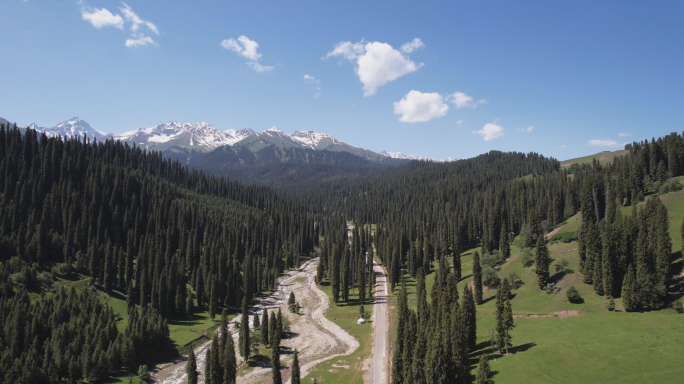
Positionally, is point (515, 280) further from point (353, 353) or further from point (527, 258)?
point (353, 353)

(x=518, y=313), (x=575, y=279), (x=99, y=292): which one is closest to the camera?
(x=518, y=313)

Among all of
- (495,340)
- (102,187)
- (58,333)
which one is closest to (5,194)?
(102,187)

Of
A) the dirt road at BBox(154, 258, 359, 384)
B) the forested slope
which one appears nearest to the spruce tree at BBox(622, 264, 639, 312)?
the dirt road at BBox(154, 258, 359, 384)

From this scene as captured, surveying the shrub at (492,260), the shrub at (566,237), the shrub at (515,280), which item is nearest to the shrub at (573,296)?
Result: the shrub at (515,280)

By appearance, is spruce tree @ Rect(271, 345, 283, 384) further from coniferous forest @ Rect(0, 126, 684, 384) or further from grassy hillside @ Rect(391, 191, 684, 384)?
grassy hillside @ Rect(391, 191, 684, 384)

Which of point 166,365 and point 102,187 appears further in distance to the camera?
point 102,187

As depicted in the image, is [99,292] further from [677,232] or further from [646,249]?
[677,232]
